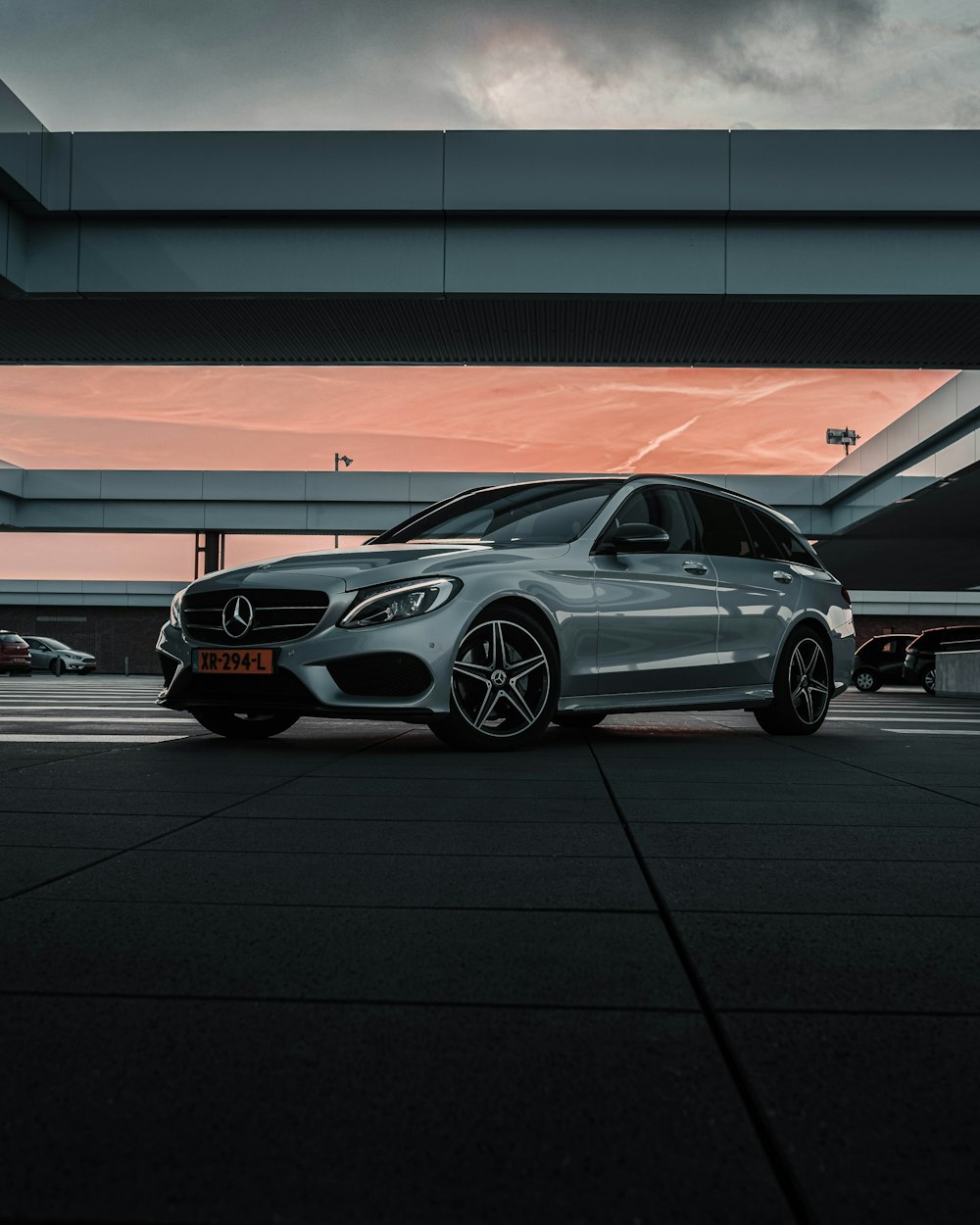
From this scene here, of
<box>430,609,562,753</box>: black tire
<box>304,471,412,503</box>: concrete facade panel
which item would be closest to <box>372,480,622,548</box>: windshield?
<box>430,609,562,753</box>: black tire

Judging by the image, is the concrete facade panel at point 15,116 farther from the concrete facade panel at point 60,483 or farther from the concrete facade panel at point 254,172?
the concrete facade panel at point 60,483

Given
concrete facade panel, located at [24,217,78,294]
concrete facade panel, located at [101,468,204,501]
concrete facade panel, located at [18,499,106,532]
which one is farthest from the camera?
concrete facade panel, located at [101,468,204,501]

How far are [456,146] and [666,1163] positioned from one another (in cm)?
1204

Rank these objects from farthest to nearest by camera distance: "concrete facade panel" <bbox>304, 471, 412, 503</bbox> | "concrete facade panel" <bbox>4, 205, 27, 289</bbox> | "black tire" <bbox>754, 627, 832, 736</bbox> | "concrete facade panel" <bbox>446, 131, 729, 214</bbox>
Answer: "concrete facade panel" <bbox>304, 471, 412, 503</bbox> → "concrete facade panel" <bbox>4, 205, 27, 289</bbox> → "concrete facade panel" <bbox>446, 131, 729, 214</bbox> → "black tire" <bbox>754, 627, 832, 736</bbox>

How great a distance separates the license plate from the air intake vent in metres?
0.39

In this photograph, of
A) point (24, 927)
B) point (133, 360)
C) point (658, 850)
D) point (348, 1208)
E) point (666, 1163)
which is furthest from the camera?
point (133, 360)

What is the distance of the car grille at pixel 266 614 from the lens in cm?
669

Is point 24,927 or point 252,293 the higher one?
point 252,293

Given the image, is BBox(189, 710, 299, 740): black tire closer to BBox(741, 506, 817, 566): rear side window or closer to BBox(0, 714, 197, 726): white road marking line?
BBox(0, 714, 197, 726): white road marking line

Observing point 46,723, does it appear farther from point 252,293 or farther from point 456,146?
point 456,146

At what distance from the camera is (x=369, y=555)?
6.96m

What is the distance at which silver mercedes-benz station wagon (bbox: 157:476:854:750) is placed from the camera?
6.57 meters

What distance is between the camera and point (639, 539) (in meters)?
7.38

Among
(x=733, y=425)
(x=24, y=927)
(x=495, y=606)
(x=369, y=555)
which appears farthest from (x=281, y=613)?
(x=733, y=425)
